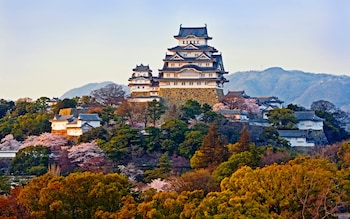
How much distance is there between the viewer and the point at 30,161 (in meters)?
32.8

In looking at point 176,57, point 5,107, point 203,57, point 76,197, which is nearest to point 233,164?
point 76,197

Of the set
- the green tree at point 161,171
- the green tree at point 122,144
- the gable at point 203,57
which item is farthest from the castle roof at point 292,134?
the green tree at point 122,144

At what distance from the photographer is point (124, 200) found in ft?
65.3

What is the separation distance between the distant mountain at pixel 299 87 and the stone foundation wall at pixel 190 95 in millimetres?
107401

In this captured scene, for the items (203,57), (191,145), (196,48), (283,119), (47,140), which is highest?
(196,48)

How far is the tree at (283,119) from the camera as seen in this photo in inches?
1524

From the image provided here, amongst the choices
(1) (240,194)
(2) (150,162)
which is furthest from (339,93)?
(1) (240,194)

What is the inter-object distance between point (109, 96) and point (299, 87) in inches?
5671

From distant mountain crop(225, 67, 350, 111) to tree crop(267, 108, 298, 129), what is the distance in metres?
108

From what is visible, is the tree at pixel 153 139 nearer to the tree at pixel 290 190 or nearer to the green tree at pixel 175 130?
the green tree at pixel 175 130

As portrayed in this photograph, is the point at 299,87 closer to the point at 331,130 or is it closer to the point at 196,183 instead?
the point at 331,130

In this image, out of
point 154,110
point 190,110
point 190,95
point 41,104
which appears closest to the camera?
point 190,110

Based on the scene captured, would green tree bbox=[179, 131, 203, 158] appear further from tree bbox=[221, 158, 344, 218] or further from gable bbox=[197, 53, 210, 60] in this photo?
tree bbox=[221, 158, 344, 218]

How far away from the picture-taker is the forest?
65.1ft
